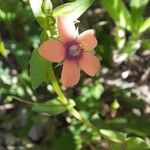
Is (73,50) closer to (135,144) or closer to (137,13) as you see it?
(135,144)

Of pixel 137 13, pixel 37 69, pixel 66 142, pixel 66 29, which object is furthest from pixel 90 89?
pixel 66 29

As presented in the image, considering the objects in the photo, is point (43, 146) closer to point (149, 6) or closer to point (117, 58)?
point (117, 58)

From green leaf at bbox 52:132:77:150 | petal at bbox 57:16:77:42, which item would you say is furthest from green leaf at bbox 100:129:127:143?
petal at bbox 57:16:77:42

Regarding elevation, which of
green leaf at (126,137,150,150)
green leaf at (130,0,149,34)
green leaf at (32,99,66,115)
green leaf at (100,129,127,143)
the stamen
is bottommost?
green leaf at (126,137,150,150)

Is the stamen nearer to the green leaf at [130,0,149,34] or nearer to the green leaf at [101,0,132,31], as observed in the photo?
the green leaf at [101,0,132,31]

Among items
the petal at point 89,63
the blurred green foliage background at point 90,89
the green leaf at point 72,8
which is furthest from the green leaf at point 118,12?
the petal at point 89,63
